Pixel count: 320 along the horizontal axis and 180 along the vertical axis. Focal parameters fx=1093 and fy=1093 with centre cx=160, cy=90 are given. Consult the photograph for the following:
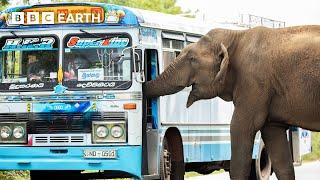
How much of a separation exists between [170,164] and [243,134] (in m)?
2.30

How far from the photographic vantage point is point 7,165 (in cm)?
1520

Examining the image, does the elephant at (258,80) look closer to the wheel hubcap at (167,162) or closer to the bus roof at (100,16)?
the bus roof at (100,16)

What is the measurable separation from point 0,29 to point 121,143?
94.3 inches

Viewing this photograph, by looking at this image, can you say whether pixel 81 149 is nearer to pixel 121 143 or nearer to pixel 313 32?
pixel 121 143

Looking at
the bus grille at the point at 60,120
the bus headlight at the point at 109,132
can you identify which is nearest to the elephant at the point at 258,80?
the bus headlight at the point at 109,132

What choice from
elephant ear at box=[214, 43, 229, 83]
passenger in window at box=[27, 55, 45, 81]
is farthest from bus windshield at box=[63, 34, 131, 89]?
elephant ear at box=[214, 43, 229, 83]

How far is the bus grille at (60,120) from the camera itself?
14773mm

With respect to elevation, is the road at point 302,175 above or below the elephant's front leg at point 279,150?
below

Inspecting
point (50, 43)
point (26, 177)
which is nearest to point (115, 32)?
point (50, 43)

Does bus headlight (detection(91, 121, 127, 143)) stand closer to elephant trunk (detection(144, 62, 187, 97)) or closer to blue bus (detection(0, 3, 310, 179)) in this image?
blue bus (detection(0, 3, 310, 179))

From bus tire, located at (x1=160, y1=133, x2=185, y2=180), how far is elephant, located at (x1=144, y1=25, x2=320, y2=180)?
128 cm

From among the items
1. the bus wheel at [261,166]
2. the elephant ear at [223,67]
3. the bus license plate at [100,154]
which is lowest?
the bus wheel at [261,166]

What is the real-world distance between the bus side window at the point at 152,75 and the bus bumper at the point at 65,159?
0.72m

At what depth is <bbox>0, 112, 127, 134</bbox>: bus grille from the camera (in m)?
14.8
